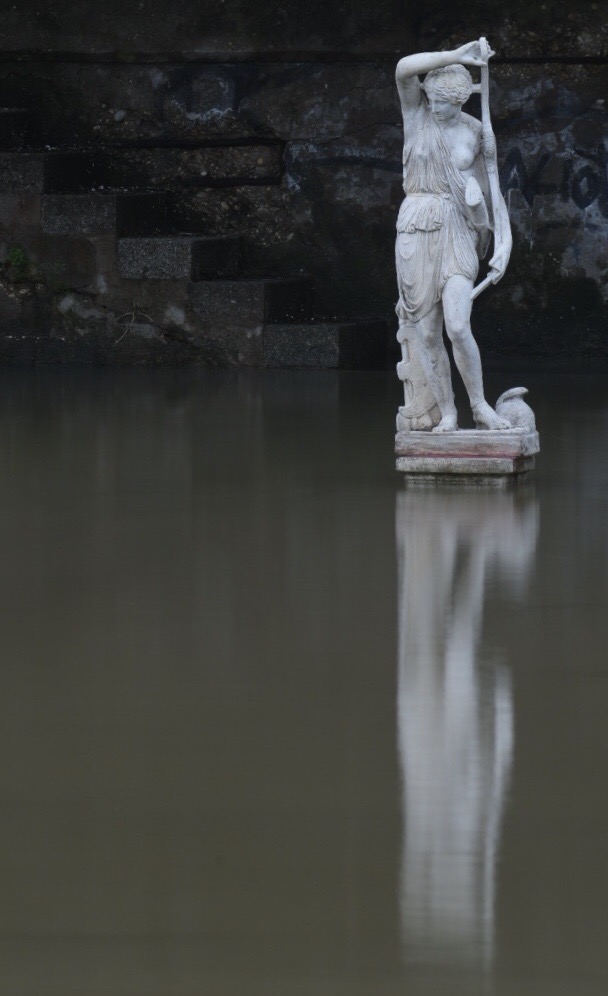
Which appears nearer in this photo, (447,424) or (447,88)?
(447,88)

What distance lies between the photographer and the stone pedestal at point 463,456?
705cm

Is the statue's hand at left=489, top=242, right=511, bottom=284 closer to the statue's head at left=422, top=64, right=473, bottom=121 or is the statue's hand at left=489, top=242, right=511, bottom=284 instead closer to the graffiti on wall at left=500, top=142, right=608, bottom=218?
the statue's head at left=422, top=64, right=473, bottom=121

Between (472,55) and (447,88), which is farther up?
(472,55)

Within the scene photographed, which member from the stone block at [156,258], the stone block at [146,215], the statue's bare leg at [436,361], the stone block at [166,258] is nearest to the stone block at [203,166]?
the stone block at [146,215]

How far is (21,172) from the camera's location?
503 inches

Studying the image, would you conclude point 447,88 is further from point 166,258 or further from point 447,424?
point 166,258

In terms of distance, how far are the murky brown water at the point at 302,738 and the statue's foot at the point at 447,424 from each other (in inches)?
12.0

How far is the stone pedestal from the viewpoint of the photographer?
7.05 m

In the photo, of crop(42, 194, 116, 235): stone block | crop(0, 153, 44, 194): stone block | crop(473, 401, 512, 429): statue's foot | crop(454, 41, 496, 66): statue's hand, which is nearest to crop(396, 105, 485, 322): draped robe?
crop(454, 41, 496, 66): statue's hand

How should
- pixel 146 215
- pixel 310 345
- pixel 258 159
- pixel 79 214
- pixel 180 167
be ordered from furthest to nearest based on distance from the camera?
pixel 180 167
pixel 258 159
pixel 146 215
pixel 79 214
pixel 310 345

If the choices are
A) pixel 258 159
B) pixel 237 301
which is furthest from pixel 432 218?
pixel 258 159

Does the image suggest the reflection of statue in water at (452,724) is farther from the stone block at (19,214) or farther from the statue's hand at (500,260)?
the stone block at (19,214)

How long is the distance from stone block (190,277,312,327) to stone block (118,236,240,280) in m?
0.16

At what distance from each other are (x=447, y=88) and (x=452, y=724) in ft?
12.1
